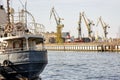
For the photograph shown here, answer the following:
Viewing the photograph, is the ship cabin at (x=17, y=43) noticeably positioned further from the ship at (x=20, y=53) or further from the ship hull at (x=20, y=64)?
the ship hull at (x=20, y=64)

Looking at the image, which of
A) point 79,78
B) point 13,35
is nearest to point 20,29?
point 13,35

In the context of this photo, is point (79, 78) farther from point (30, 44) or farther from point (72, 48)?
point (72, 48)

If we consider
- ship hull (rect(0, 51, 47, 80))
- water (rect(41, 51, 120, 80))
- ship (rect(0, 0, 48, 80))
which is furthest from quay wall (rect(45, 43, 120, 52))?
ship hull (rect(0, 51, 47, 80))

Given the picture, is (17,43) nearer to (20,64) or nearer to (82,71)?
(20,64)

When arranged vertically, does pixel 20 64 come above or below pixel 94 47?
above

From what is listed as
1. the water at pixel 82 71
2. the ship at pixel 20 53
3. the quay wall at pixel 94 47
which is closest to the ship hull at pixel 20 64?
the ship at pixel 20 53

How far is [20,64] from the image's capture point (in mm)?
41000

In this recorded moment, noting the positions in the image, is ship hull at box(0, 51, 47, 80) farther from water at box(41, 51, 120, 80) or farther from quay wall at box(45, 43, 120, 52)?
quay wall at box(45, 43, 120, 52)

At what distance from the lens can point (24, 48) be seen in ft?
137

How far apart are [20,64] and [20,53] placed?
1059mm

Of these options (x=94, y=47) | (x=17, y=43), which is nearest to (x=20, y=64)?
(x=17, y=43)

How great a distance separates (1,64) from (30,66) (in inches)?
112

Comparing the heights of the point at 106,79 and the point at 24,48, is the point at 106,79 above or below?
below

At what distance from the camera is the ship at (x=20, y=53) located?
41.0 metres
